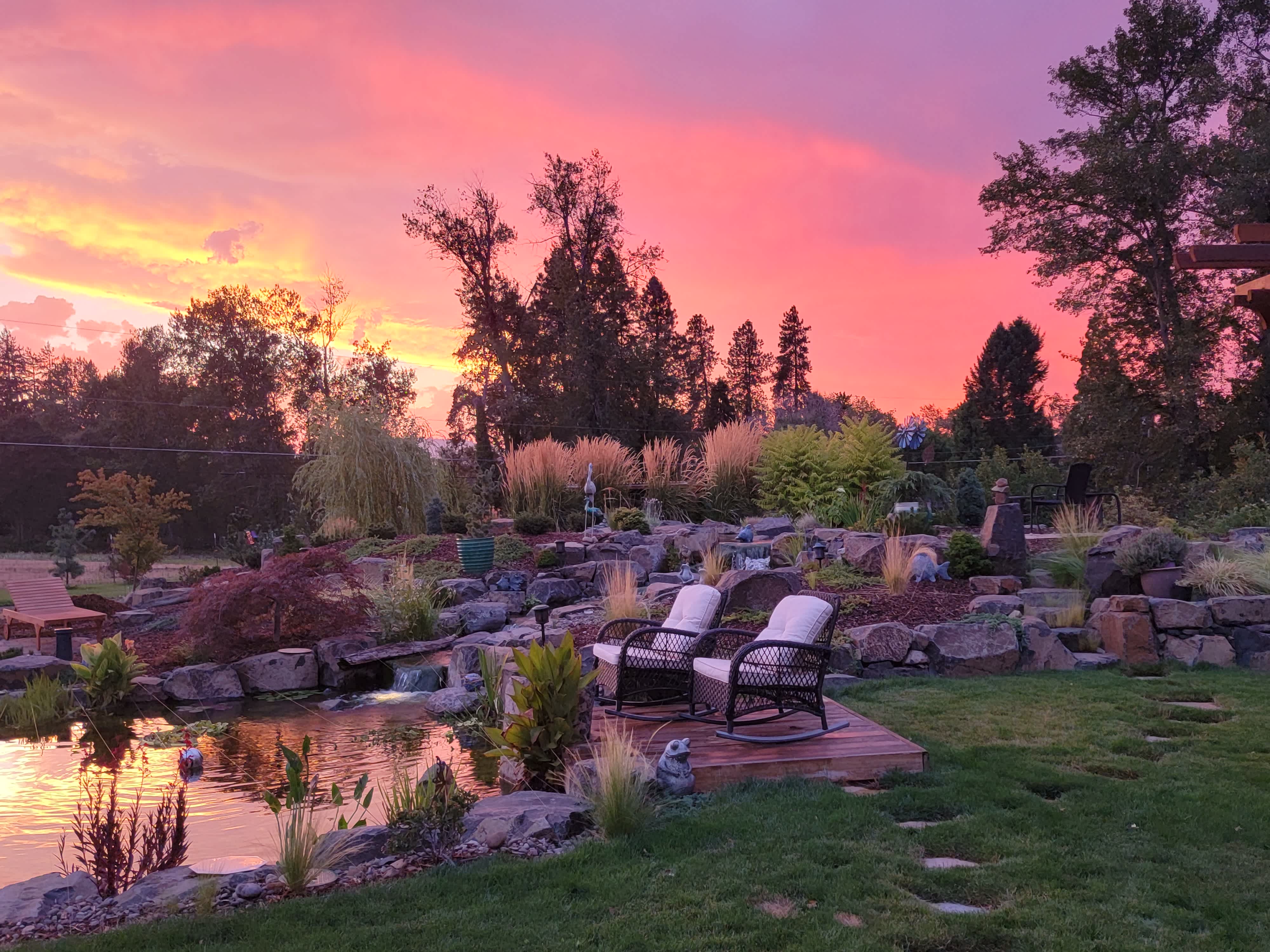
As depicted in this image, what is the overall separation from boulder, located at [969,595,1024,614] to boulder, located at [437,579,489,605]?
5281mm

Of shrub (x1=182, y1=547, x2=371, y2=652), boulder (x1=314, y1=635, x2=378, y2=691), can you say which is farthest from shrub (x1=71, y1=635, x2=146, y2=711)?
boulder (x1=314, y1=635, x2=378, y2=691)

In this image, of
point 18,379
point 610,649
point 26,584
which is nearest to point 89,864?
point 610,649

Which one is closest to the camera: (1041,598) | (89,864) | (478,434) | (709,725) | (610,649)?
(89,864)

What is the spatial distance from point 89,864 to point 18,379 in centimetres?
3319

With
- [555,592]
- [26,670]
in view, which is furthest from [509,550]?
[26,670]

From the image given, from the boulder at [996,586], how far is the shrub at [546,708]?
4.75 metres

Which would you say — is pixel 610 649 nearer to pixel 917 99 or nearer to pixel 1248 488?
pixel 917 99

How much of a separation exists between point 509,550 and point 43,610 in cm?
527

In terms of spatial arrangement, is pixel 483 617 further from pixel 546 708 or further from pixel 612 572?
pixel 546 708

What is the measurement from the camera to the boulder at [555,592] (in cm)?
976

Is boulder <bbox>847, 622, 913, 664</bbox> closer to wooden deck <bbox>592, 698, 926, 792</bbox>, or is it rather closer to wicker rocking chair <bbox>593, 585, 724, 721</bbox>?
wicker rocking chair <bbox>593, 585, 724, 721</bbox>

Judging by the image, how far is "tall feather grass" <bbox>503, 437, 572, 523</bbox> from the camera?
519 inches

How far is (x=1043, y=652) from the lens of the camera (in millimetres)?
6676

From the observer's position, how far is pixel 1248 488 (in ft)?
42.4
